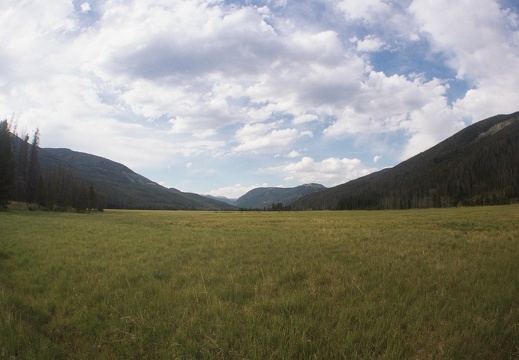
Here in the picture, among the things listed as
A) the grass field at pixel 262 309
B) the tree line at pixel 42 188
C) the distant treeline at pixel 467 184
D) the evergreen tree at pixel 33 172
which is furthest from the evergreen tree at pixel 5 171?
the distant treeline at pixel 467 184

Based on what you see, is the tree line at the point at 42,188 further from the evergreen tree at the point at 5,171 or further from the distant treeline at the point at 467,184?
the distant treeline at the point at 467,184

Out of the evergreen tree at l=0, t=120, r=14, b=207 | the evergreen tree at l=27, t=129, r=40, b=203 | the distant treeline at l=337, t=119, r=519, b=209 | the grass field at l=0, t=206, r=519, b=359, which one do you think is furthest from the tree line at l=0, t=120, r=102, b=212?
the distant treeline at l=337, t=119, r=519, b=209

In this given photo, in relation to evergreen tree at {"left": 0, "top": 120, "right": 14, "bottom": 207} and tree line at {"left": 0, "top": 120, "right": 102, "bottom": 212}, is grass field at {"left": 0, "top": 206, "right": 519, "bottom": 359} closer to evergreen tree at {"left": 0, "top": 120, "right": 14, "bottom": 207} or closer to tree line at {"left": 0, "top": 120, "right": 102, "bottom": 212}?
evergreen tree at {"left": 0, "top": 120, "right": 14, "bottom": 207}

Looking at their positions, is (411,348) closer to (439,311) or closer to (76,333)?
(439,311)

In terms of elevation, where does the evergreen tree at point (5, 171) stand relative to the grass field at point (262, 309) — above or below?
above

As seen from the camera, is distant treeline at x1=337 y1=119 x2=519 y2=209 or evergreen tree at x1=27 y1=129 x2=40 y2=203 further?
distant treeline at x1=337 y1=119 x2=519 y2=209

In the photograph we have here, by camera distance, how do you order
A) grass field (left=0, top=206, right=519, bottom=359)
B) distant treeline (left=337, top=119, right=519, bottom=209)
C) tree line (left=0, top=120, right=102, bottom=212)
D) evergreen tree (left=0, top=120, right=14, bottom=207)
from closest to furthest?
grass field (left=0, top=206, right=519, bottom=359) → evergreen tree (left=0, top=120, right=14, bottom=207) → tree line (left=0, top=120, right=102, bottom=212) → distant treeline (left=337, top=119, right=519, bottom=209)

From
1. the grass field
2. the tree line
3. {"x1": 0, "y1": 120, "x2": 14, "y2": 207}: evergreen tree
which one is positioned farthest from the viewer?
the tree line

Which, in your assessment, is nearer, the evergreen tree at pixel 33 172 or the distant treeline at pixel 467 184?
the evergreen tree at pixel 33 172

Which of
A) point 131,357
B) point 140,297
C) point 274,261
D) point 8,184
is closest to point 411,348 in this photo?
point 131,357

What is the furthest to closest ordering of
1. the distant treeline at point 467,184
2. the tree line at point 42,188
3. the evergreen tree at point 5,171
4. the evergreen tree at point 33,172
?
1. the distant treeline at point 467,184
2. the evergreen tree at point 33,172
3. the tree line at point 42,188
4. the evergreen tree at point 5,171

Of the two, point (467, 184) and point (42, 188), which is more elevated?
point (467, 184)

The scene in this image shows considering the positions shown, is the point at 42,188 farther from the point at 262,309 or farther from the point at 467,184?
the point at 467,184

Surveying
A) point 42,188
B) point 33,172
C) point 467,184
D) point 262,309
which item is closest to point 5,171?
point 42,188
